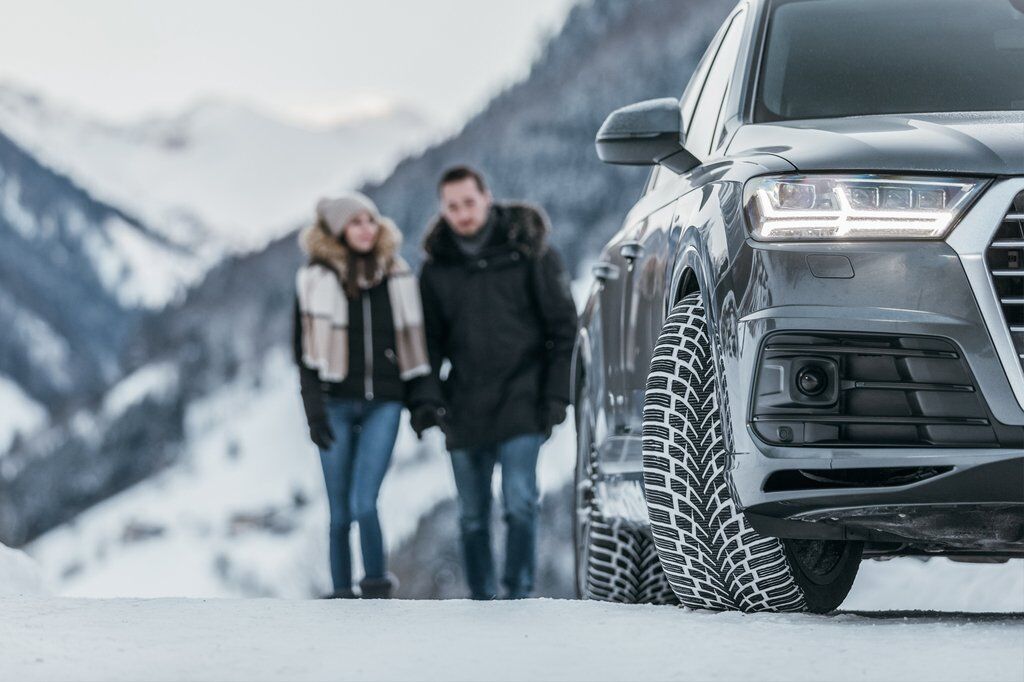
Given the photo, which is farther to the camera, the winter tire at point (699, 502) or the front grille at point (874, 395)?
the winter tire at point (699, 502)

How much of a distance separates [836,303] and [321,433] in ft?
14.5

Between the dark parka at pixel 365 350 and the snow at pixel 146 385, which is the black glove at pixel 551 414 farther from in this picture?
the snow at pixel 146 385

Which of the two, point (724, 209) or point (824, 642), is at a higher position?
point (724, 209)

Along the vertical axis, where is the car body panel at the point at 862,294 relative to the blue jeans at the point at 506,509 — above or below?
above

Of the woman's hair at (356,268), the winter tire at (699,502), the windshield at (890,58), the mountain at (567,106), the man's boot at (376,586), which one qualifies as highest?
the mountain at (567,106)

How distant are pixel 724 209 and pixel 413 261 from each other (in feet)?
272

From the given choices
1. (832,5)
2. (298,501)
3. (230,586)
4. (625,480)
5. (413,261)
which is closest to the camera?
(832,5)

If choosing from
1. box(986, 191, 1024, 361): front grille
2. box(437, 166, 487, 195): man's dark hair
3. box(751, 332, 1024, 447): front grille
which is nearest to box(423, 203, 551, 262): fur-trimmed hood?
box(437, 166, 487, 195): man's dark hair

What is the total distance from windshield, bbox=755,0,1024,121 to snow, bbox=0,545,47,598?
2984mm

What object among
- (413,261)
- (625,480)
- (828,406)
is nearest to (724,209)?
(828,406)

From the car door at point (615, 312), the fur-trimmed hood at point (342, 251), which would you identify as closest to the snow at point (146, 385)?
the fur-trimmed hood at point (342, 251)

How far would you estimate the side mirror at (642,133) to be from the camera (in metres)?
4.46

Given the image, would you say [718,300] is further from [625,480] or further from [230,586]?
[230,586]

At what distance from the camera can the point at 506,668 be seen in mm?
3320
